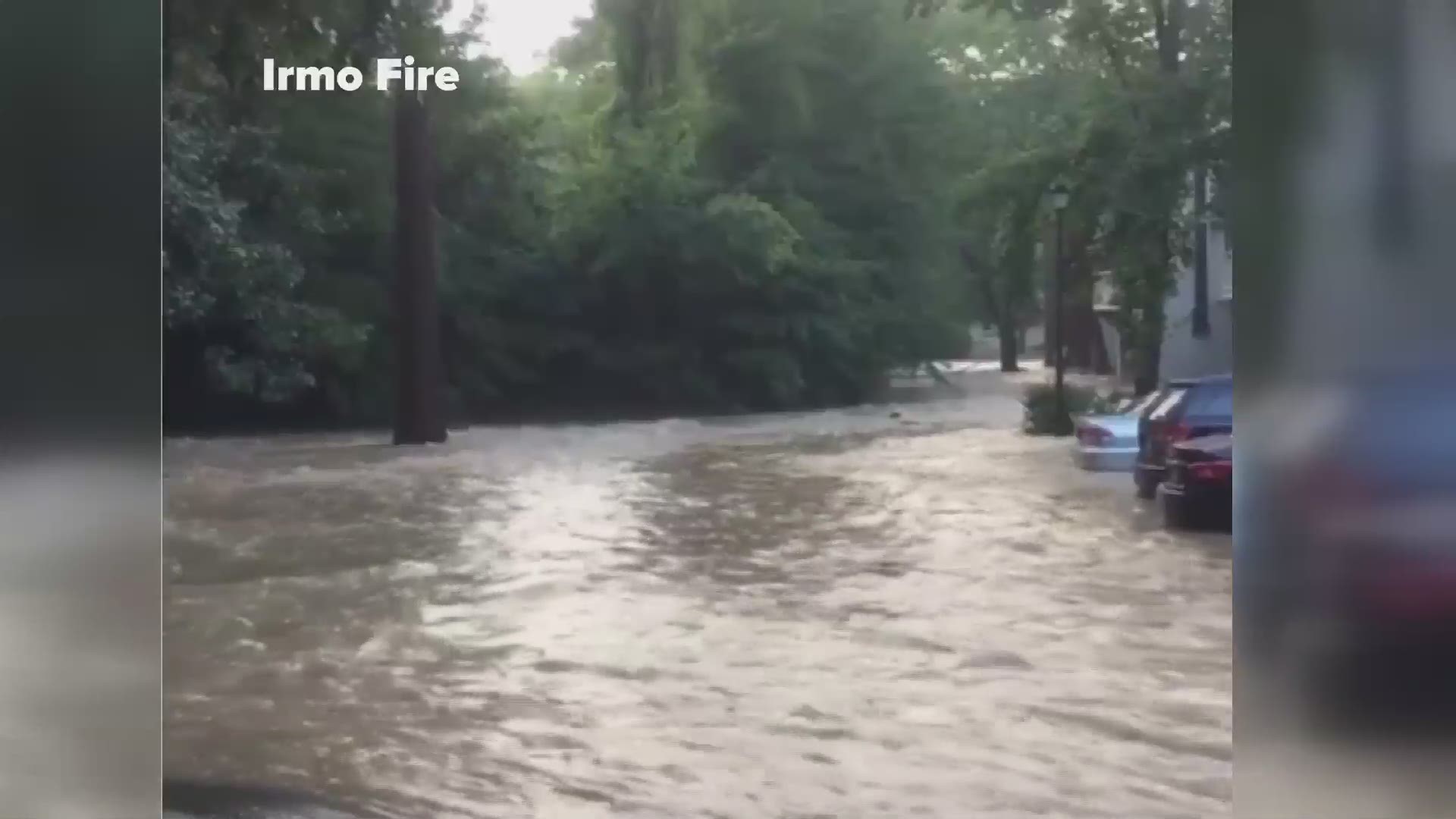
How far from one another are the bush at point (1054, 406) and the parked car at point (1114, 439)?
0.09 feet

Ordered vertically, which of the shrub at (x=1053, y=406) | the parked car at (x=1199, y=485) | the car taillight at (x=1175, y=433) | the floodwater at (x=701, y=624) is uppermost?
the shrub at (x=1053, y=406)

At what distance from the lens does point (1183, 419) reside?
3.48 metres

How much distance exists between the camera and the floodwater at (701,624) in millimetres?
3377

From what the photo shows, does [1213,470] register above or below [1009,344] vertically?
below

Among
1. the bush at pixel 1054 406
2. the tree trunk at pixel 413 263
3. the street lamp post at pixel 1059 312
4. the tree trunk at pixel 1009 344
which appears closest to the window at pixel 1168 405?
the bush at pixel 1054 406

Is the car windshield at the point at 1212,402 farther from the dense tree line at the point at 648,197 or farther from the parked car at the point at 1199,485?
the dense tree line at the point at 648,197

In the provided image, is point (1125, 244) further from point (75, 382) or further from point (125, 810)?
point (125, 810)

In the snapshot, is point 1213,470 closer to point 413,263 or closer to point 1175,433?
point 1175,433

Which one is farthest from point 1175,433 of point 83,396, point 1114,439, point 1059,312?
point 83,396

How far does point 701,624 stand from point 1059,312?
1155mm

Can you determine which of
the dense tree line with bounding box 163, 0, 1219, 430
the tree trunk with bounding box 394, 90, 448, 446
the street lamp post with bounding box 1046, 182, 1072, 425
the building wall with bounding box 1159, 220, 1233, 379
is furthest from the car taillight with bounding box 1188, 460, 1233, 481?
the tree trunk with bounding box 394, 90, 448, 446

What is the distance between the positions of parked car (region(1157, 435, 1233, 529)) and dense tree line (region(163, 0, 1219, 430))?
1.37 feet

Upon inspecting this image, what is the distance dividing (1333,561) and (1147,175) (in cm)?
105

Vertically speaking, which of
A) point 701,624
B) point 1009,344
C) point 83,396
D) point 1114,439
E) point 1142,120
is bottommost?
point 701,624
